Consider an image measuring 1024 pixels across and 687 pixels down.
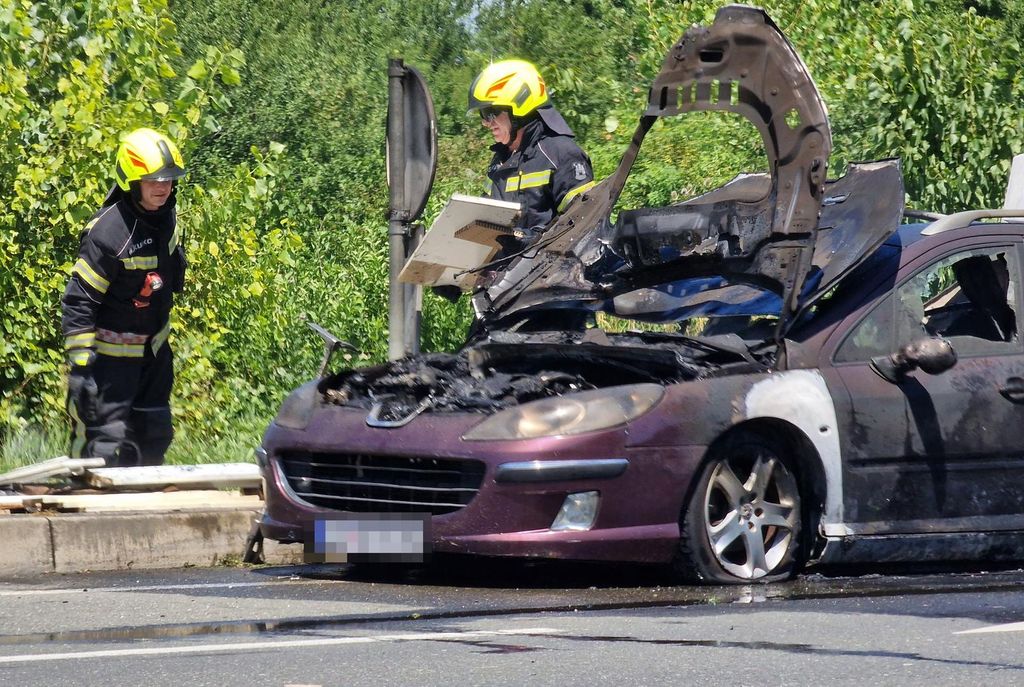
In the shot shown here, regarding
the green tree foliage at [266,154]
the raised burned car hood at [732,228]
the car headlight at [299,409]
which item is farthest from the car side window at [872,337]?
the green tree foliage at [266,154]

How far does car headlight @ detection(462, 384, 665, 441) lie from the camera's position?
6664 millimetres

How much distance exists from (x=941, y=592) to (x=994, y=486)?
0.81 metres

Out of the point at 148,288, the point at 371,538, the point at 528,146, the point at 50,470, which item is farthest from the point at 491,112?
the point at 371,538

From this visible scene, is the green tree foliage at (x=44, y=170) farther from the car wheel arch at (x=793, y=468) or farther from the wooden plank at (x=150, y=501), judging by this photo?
the car wheel arch at (x=793, y=468)

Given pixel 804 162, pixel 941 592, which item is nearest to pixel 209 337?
pixel 804 162

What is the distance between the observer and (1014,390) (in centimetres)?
738

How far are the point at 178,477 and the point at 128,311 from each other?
1.29m

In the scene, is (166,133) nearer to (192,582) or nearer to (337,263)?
(337,263)

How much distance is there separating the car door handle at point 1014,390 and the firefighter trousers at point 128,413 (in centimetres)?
448

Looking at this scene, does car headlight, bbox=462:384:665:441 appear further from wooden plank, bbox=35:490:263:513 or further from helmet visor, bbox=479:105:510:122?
helmet visor, bbox=479:105:510:122

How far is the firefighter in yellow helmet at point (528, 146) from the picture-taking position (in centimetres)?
898

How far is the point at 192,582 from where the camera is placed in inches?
286

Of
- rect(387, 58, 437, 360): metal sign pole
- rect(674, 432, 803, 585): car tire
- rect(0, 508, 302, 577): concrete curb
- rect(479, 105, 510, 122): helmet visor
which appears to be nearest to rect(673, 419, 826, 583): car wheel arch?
rect(674, 432, 803, 585): car tire

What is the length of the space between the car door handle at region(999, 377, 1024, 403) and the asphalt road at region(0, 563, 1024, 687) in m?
0.72
